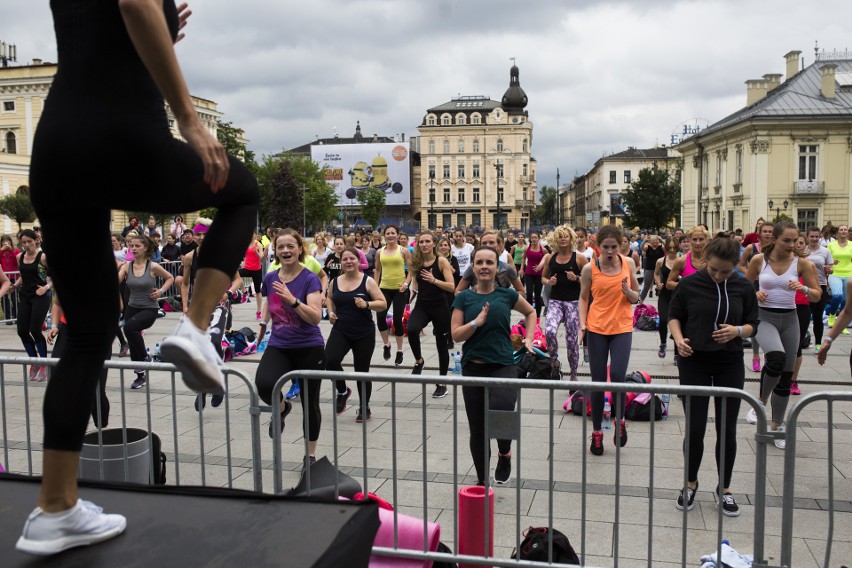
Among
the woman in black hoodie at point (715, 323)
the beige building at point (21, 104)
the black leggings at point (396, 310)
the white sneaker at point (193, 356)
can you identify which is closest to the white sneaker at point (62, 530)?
the white sneaker at point (193, 356)

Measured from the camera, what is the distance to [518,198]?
125 metres

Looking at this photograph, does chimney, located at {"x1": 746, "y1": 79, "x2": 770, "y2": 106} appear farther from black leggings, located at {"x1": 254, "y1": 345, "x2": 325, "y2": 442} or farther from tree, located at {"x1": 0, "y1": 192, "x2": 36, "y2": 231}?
black leggings, located at {"x1": 254, "y1": 345, "x2": 325, "y2": 442}

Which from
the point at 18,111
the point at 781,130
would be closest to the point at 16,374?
the point at 781,130

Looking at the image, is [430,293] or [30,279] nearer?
[430,293]

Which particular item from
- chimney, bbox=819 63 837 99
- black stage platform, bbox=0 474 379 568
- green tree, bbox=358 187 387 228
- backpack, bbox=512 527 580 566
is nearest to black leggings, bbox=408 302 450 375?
backpack, bbox=512 527 580 566

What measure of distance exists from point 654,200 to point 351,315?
236 feet

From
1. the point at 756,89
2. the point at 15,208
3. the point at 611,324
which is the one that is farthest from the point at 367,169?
the point at 611,324

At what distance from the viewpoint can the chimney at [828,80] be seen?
5549 centimetres

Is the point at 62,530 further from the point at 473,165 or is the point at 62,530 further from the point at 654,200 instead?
the point at 473,165

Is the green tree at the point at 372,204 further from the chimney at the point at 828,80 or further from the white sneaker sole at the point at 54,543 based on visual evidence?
the white sneaker sole at the point at 54,543

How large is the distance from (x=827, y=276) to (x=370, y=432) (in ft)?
31.5

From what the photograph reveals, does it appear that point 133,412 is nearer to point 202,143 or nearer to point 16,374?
point 16,374

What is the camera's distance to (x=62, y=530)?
8.22 feet

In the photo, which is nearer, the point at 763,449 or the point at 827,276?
the point at 763,449
